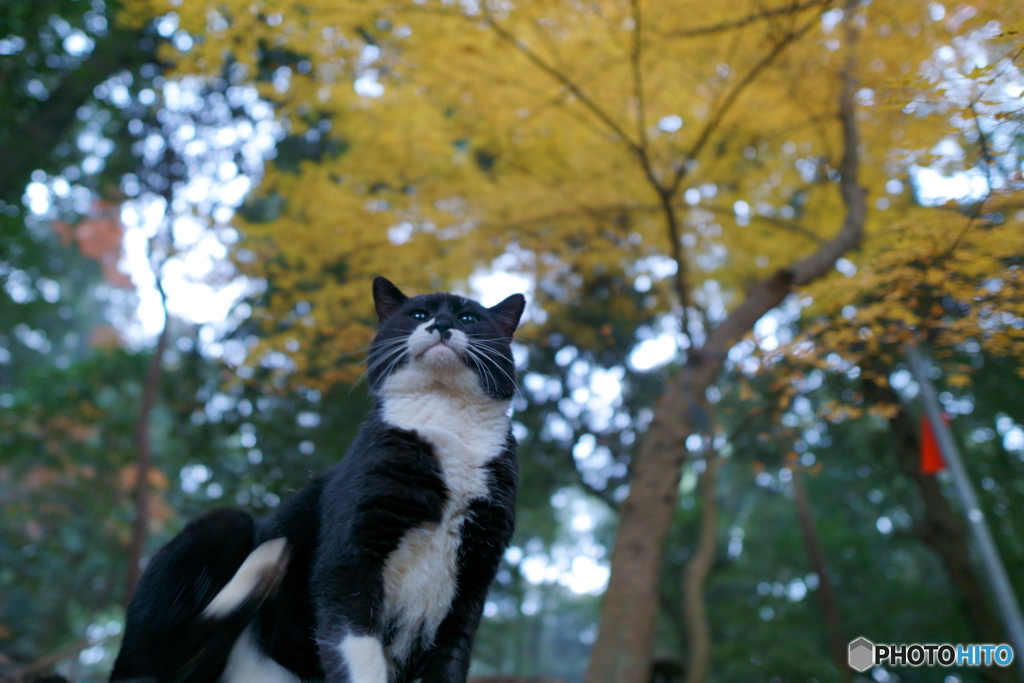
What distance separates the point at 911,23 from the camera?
4.32 metres

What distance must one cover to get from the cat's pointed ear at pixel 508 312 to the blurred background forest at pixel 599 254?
1.64 meters

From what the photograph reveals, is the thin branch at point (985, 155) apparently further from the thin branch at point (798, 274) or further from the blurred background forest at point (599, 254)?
the thin branch at point (798, 274)

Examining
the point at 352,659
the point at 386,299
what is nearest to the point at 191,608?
the point at 352,659

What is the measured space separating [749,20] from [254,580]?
4043 mm

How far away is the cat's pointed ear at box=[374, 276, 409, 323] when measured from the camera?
220 centimetres

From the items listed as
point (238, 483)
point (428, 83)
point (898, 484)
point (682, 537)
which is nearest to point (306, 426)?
point (238, 483)

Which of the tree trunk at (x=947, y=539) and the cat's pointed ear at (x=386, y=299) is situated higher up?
the tree trunk at (x=947, y=539)

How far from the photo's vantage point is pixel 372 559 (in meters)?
1.60

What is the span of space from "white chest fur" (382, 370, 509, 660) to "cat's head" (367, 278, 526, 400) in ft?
0.14

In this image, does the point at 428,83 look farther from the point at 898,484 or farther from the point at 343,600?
the point at 898,484

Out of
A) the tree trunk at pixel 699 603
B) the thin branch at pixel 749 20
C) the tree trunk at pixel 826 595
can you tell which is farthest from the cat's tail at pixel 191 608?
the tree trunk at pixel 826 595

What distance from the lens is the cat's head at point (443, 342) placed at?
1.91 meters

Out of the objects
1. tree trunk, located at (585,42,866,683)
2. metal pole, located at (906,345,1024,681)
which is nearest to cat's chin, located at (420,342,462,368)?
tree trunk, located at (585,42,866,683)

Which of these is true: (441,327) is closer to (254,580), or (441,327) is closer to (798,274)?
(254,580)
